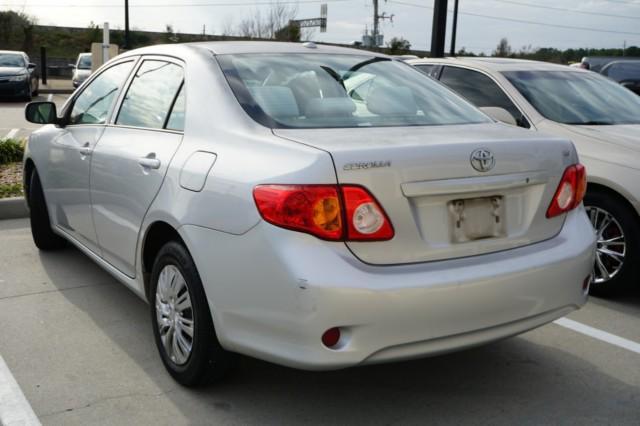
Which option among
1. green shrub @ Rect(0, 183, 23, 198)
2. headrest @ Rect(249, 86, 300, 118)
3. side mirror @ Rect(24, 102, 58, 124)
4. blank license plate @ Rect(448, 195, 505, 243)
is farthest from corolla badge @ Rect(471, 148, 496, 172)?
green shrub @ Rect(0, 183, 23, 198)

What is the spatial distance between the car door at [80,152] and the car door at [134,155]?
0.17 m

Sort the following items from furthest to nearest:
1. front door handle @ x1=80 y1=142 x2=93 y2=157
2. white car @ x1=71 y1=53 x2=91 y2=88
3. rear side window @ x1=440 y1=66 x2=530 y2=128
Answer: white car @ x1=71 y1=53 x2=91 y2=88
rear side window @ x1=440 y1=66 x2=530 y2=128
front door handle @ x1=80 y1=142 x2=93 y2=157

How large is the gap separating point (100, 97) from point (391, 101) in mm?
1997

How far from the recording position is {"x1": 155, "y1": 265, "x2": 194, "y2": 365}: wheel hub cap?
10.5 feet

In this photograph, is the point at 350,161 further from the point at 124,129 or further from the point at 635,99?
the point at 635,99

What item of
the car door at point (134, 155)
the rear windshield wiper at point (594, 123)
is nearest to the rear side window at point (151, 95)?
the car door at point (134, 155)

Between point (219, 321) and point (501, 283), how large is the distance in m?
1.15

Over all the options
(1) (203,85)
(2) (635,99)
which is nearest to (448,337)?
(1) (203,85)

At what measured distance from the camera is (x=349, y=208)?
104 inches

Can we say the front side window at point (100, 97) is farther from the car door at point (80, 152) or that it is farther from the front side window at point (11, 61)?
the front side window at point (11, 61)

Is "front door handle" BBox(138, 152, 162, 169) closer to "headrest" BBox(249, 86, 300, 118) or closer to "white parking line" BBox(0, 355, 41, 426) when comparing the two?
"headrest" BBox(249, 86, 300, 118)

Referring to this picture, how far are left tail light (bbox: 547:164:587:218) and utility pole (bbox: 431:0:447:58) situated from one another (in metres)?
6.41

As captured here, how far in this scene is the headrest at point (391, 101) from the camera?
3.49 m

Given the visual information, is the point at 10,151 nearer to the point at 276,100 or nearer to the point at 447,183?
the point at 276,100
